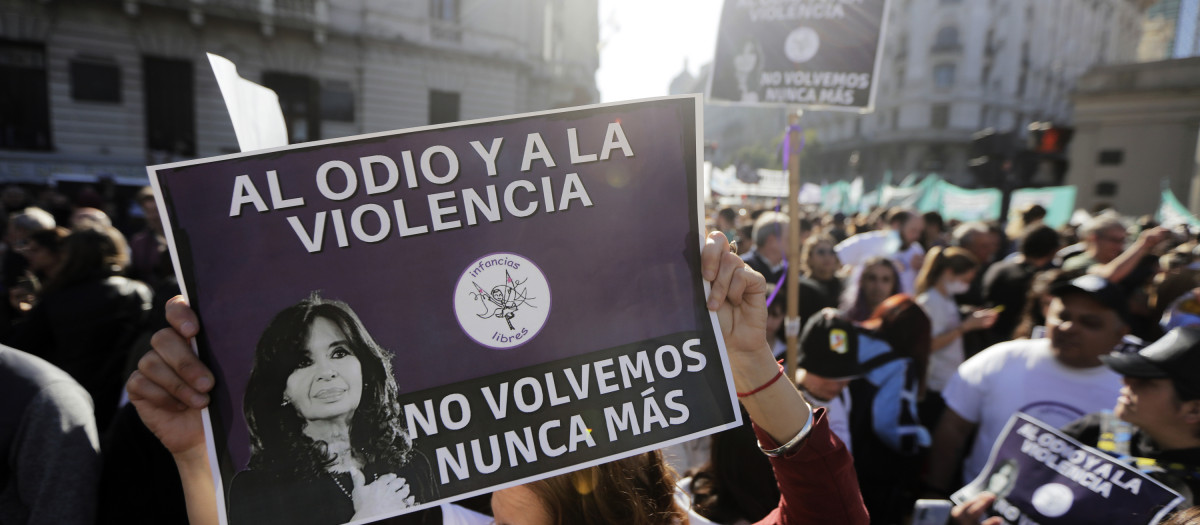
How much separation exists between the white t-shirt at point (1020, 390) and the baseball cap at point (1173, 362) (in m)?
0.67

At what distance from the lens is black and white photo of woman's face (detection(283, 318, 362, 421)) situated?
1.02m

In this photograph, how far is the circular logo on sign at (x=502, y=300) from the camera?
1081 mm

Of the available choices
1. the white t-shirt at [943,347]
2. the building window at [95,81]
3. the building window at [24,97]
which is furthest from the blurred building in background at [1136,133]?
the building window at [24,97]

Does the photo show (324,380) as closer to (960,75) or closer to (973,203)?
(973,203)

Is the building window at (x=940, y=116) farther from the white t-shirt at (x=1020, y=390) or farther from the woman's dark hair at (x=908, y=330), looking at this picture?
the white t-shirt at (x=1020, y=390)

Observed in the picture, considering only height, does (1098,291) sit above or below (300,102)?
below

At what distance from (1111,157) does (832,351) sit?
2328cm

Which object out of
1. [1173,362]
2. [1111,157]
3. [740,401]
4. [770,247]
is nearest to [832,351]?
[1173,362]

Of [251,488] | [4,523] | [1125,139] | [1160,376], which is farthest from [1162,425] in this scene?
[1125,139]

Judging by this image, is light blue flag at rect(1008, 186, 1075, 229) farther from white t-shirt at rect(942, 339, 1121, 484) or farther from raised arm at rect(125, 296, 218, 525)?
raised arm at rect(125, 296, 218, 525)

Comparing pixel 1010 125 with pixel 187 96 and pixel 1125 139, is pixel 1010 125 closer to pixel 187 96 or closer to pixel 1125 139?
pixel 1125 139

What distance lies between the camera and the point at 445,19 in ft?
66.7

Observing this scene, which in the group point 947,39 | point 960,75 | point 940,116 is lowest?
point 940,116

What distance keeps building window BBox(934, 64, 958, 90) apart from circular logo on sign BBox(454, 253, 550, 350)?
5004cm
